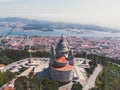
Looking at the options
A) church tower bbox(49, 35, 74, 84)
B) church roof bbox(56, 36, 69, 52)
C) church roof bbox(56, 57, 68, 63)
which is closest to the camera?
church tower bbox(49, 35, 74, 84)

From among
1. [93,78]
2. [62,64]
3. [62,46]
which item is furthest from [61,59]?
[93,78]

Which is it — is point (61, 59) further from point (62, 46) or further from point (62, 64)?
point (62, 46)

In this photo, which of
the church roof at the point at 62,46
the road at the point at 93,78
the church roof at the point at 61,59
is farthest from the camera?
the church roof at the point at 62,46

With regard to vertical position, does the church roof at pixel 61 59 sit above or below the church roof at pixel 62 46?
below

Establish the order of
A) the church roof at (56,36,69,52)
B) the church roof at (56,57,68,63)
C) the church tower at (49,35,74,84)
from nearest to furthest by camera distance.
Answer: the church tower at (49,35,74,84) → the church roof at (56,57,68,63) → the church roof at (56,36,69,52)

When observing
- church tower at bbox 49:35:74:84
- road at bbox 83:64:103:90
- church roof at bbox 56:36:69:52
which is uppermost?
church roof at bbox 56:36:69:52

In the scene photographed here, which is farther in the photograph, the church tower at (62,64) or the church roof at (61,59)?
the church roof at (61,59)

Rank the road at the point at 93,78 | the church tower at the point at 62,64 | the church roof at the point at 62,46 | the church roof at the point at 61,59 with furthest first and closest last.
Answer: the church roof at the point at 62,46
the church roof at the point at 61,59
the church tower at the point at 62,64
the road at the point at 93,78

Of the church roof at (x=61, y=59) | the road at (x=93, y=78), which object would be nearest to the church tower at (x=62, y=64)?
the church roof at (x=61, y=59)

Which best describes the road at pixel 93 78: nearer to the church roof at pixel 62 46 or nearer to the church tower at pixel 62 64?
the church tower at pixel 62 64

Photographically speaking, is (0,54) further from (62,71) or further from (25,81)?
(25,81)

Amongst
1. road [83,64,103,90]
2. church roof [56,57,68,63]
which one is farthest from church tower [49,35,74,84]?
road [83,64,103,90]

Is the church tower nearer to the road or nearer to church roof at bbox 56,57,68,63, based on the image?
church roof at bbox 56,57,68,63
